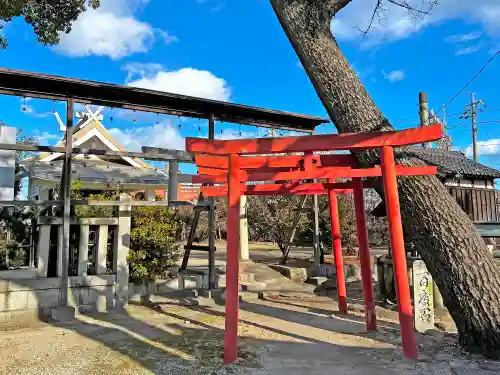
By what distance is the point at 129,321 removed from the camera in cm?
658

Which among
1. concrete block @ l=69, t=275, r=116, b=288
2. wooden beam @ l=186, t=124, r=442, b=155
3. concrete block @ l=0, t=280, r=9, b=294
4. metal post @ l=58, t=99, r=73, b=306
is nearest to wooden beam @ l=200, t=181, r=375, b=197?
wooden beam @ l=186, t=124, r=442, b=155

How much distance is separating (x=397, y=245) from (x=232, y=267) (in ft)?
6.45

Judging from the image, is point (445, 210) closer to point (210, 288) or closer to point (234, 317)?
point (234, 317)

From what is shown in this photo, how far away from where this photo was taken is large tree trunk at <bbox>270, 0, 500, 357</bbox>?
4.53 metres

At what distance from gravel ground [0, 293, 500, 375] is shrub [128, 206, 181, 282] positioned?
2.90ft

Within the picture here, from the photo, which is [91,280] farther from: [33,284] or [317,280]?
[317,280]

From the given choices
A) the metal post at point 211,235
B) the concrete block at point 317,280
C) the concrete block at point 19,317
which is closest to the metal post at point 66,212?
the concrete block at point 19,317

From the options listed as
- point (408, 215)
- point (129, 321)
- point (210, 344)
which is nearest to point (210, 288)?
point (129, 321)

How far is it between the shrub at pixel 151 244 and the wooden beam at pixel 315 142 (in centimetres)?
370

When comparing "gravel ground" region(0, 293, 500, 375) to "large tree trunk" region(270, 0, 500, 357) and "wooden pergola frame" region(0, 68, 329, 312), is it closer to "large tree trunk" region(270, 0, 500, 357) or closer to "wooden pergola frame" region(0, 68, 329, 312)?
"large tree trunk" region(270, 0, 500, 357)

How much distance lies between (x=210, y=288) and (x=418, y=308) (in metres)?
4.46

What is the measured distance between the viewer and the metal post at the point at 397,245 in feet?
15.0

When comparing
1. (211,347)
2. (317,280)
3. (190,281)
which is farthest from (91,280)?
(317,280)

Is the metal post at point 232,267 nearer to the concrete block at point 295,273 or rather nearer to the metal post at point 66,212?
the metal post at point 66,212
